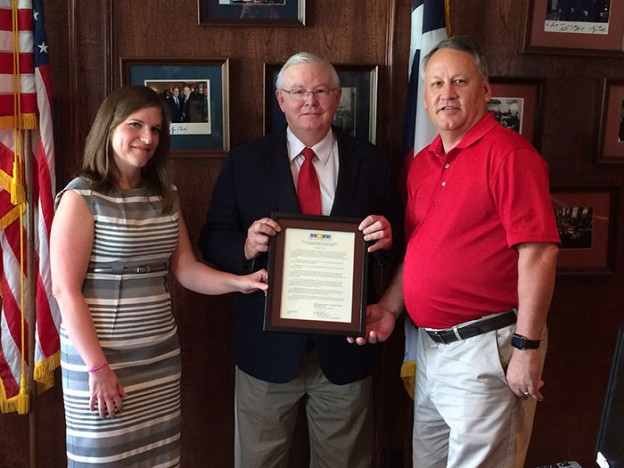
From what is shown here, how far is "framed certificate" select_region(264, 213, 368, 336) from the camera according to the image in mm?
1725

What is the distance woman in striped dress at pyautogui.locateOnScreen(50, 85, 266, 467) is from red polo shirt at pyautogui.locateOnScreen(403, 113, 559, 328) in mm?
515


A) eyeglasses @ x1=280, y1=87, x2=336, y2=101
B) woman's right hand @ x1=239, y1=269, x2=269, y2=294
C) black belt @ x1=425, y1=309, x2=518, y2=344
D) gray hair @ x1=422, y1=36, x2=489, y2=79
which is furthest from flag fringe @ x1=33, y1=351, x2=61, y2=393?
gray hair @ x1=422, y1=36, x2=489, y2=79

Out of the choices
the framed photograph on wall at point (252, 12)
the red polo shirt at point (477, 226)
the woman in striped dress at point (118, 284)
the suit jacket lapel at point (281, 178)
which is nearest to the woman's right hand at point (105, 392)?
the woman in striped dress at point (118, 284)

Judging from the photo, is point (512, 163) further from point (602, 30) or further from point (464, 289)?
point (602, 30)

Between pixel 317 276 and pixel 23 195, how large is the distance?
3.49 feet

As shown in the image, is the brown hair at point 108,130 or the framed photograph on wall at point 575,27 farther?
the framed photograph on wall at point 575,27

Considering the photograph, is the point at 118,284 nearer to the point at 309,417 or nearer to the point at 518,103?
the point at 309,417

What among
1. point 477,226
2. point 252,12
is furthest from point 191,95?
point 477,226

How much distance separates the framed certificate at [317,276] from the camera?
1725 mm

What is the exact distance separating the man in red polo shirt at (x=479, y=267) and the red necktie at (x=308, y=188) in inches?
13.5

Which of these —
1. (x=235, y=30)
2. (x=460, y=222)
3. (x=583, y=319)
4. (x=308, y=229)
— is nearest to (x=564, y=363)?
(x=583, y=319)

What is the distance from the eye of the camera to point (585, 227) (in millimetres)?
2428

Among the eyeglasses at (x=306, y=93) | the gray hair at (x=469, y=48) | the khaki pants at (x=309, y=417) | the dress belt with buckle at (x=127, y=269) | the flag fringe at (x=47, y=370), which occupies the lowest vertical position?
the khaki pants at (x=309, y=417)

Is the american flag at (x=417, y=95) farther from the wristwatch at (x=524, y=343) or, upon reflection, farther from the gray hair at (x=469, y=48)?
the wristwatch at (x=524, y=343)
